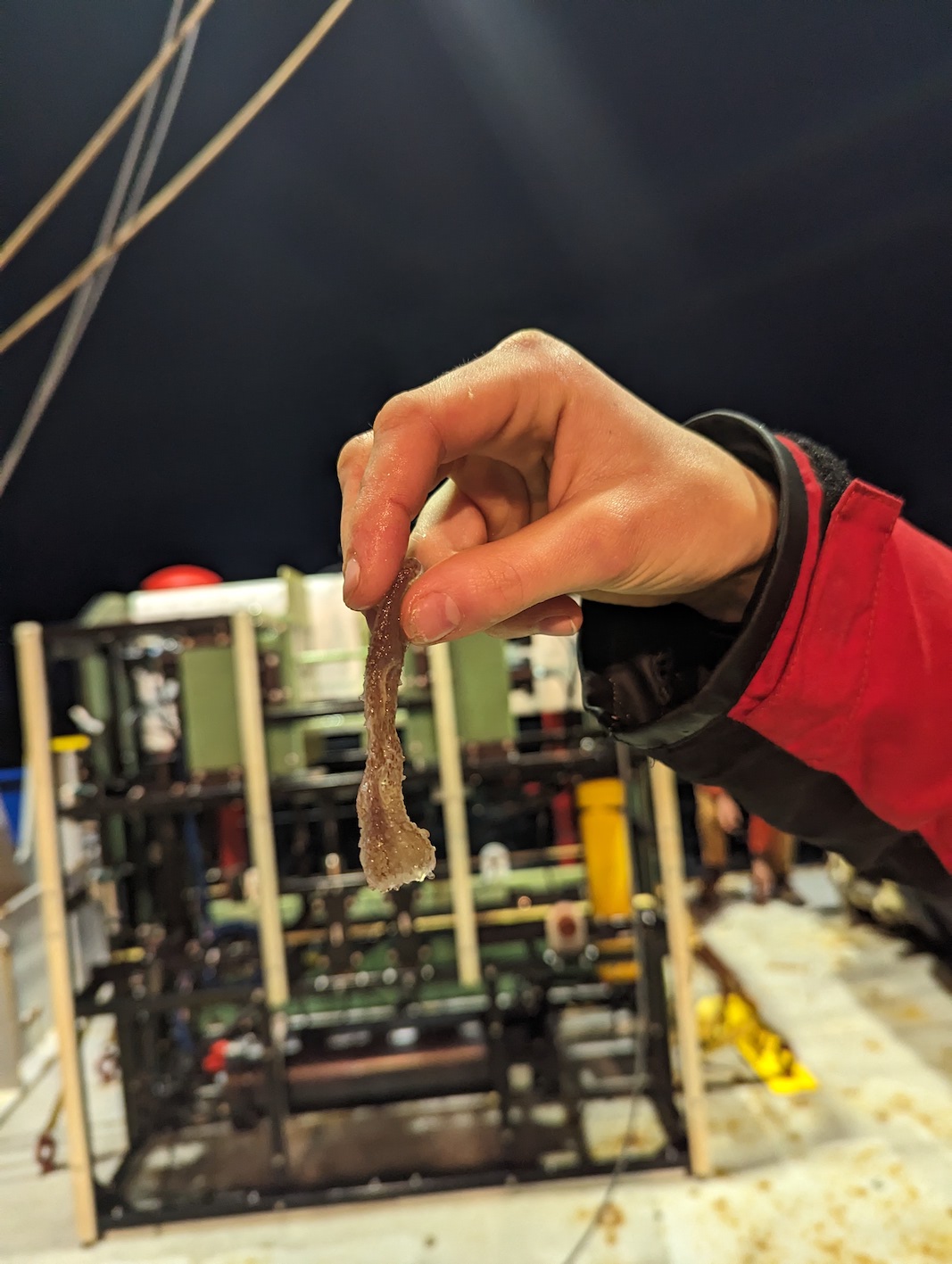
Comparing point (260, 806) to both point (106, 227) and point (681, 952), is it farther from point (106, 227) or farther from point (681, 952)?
point (106, 227)

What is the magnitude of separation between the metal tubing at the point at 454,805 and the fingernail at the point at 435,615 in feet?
4.80

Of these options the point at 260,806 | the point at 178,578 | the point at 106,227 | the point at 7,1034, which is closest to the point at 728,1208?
the point at 260,806

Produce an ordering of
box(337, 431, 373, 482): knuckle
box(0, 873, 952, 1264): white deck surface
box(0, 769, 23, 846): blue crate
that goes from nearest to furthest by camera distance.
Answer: box(337, 431, 373, 482): knuckle → box(0, 873, 952, 1264): white deck surface → box(0, 769, 23, 846): blue crate

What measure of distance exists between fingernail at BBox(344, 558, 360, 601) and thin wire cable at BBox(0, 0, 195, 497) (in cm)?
175

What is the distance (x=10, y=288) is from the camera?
1.82m

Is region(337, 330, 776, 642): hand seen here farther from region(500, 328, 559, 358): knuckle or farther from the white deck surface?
the white deck surface

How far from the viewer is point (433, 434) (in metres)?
0.48

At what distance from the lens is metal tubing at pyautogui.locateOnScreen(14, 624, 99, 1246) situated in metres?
1.82

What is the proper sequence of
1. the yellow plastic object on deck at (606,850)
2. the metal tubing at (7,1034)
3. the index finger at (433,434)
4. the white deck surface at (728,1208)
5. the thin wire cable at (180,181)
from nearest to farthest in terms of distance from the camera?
the index finger at (433,434) → the thin wire cable at (180,181) → the white deck surface at (728,1208) → the yellow plastic object on deck at (606,850) → the metal tubing at (7,1034)

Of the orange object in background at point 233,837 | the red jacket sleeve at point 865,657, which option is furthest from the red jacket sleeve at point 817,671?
the orange object in background at point 233,837

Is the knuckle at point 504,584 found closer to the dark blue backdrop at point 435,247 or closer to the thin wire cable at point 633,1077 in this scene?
the thin wire cable at point 633,1077

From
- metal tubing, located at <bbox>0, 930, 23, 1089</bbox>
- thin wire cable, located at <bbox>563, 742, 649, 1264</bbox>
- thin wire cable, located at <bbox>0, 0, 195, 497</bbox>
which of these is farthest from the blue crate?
thin wire cable, located at <bbox>563, 742, 649, 1264</bbox>

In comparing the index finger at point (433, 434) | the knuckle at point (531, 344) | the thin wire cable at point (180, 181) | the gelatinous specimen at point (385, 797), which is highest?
the thin wire cable at point (180, 181)

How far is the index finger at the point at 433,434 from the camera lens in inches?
18.0
